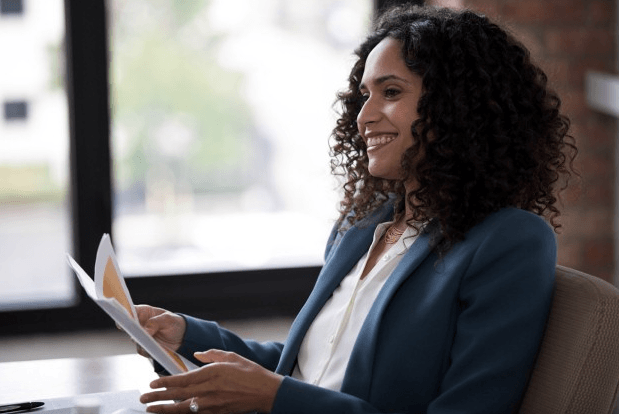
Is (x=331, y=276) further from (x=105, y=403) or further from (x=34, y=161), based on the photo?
(x=34, y=161)

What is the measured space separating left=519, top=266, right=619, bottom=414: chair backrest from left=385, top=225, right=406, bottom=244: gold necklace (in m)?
0.39

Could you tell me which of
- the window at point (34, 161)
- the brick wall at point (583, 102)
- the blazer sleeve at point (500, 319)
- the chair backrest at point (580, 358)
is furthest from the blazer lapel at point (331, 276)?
the window at point (34, 161)

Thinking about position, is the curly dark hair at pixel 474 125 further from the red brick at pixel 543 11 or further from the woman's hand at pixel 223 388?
the red brick at pixel 543 11

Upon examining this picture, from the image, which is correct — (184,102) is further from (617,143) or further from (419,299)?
(419,299)

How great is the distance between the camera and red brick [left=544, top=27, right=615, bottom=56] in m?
3.31

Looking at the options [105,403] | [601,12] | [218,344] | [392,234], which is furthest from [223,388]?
[601,12]

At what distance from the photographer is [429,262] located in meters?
1.60

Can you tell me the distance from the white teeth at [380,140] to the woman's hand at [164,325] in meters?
0.49

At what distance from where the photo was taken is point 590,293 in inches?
57.9

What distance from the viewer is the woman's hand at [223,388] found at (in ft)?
4.81

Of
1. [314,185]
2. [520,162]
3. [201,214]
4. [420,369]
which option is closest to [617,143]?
[314,185]

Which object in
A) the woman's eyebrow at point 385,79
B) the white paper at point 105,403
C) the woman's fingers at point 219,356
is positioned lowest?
the white paper at point 105,403

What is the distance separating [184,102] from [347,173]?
162 centimetres

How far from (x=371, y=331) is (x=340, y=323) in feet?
0.44
